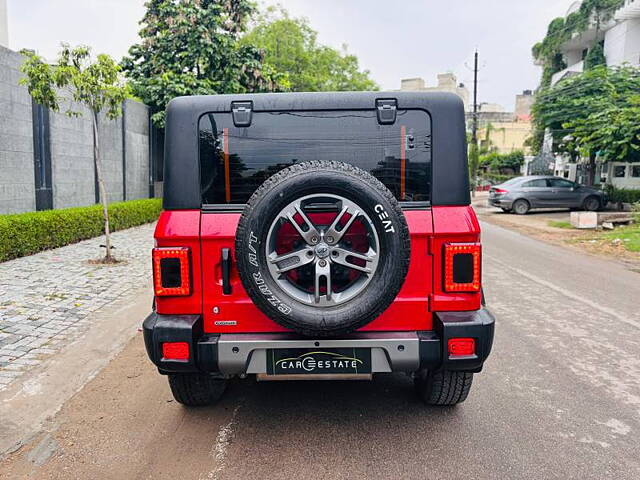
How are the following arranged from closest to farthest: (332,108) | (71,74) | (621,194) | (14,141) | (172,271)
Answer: (172,271)
(332,108)
(71,74)
(14,141)
(621,194)

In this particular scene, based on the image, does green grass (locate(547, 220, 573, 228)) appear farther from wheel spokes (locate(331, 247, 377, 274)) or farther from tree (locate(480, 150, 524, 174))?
tree (locate(480, 150, 524, 174))

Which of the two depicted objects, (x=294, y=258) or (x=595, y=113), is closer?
(x=294, y=258)

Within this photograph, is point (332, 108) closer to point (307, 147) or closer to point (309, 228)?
point (307, 147)

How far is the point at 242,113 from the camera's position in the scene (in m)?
3.38

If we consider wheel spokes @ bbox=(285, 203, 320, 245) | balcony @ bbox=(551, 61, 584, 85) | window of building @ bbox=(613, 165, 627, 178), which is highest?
balcony @ bbox=(551, 61, 584, 85)

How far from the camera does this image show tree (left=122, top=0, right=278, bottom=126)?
19.5 m

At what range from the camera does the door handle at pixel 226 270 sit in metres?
3.22

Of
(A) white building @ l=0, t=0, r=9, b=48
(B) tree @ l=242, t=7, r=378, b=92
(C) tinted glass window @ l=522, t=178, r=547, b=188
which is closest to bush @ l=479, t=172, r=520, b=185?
(B) tree @ l=242, t=7, r=378, b=92

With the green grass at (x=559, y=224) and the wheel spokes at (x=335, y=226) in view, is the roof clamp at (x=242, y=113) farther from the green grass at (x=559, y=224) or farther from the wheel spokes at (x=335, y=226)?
the green grass at (x=559, y=224)

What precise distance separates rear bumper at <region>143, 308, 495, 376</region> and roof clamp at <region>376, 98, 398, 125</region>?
124 centimetres

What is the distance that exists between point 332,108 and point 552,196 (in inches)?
845

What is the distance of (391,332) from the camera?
3287 millimetres

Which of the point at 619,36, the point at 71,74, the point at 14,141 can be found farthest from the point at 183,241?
the point at 619,36

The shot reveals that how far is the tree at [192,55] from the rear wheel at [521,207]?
11068mm
